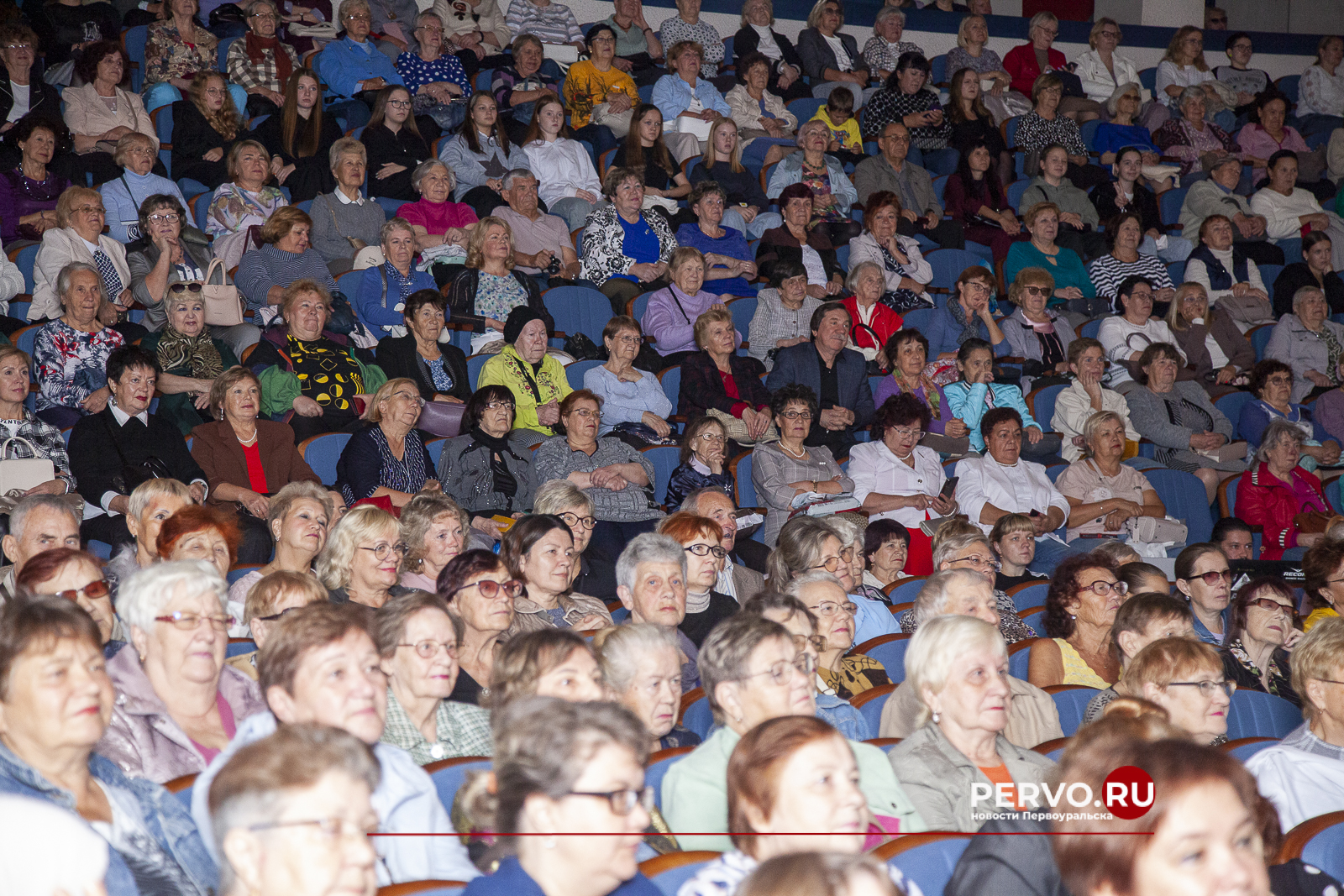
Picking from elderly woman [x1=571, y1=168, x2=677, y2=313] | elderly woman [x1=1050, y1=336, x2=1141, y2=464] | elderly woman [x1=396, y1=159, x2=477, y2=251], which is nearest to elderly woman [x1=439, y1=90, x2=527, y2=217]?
elderly woman [x1=396, y1=159, x2=477, y2=251]

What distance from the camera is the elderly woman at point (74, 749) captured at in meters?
1.59

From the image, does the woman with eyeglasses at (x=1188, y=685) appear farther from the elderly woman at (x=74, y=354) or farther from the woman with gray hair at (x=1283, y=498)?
the elderly woman at (x=74, y=354)

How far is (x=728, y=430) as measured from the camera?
4.75 metres

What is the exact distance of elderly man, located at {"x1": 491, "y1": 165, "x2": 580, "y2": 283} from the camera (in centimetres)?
554

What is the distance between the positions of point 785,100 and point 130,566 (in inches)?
223

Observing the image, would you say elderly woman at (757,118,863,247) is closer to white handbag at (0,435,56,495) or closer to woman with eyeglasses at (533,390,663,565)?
woman with eyeglasses at (533,390,663,565)

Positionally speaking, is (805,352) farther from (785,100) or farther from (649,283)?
(785,100)

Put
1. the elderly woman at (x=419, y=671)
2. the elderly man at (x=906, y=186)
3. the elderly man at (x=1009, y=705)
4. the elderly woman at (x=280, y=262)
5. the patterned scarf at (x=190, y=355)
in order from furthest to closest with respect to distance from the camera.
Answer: the elderly man at (x=906, y=186)
the elderly woman at (x=280, y=262)
the patterned scarf at (x=190, y=355)
the elderly man at (x=1009, y=705)
the elderly woman at (x=419, y=671)

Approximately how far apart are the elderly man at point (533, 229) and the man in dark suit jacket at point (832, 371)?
119cm

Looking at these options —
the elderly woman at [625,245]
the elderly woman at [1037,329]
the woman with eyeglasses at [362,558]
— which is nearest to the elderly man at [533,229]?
the elderly woman at [625,245]

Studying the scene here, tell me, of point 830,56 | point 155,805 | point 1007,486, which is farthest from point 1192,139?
point 155,805

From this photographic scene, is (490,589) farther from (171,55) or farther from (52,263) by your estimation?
(171,55)

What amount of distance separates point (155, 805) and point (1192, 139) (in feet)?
25.9

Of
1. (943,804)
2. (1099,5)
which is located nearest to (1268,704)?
(943,804)
